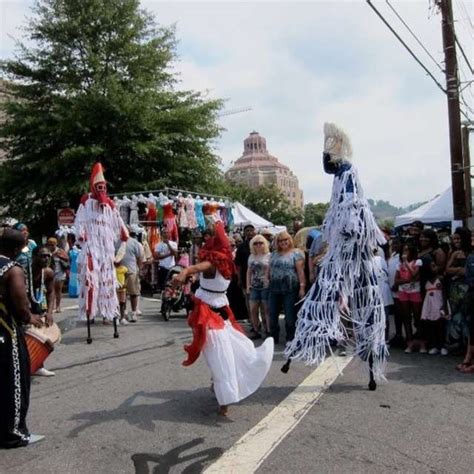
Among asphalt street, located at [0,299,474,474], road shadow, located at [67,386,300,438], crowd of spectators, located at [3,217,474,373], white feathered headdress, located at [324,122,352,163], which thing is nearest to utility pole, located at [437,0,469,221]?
crowd of spectators, located at [3,217,474,373]

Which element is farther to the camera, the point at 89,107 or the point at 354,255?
the point at 89,107

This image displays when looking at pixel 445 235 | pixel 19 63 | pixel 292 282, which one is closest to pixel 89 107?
pixel 19 63

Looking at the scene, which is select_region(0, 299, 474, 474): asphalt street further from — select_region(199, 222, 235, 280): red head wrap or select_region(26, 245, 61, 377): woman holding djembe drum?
select_region(199, 222, 235, 280): red head wrap

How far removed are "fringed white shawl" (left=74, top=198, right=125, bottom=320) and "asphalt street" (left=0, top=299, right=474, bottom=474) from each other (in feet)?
4.52

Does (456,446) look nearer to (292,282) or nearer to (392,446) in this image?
(392,446)

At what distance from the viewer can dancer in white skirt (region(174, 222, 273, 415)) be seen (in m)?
5.00

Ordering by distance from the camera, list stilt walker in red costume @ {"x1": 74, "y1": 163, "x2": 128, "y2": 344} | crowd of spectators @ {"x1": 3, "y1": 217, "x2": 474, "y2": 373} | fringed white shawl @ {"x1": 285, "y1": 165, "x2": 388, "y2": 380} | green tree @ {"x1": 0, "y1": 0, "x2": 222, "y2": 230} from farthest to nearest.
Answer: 1. green tree @ {"x1": 0, "y1": 0, "x2": 222, "y2": 230}
2. stilt walker in red costume @ {"x1": 74, "y1": 163, "x2": 128, "y2": 344}
3. crowd of spectators @ {"x1": 3, "y1": 217, "x2": 474, "y2": 373}
4. fringed white shawl @ {"x1": 285, "y1": 165, "x2": 388, "y2": 380}

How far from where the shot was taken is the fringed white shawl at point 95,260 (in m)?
8.75

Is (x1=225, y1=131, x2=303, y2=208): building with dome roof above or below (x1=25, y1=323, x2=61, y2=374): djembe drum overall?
above

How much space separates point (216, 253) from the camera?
5246mm

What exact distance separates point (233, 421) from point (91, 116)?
840 inches

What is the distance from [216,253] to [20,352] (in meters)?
1.84

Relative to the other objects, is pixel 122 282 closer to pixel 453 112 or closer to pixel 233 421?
pixel 233 421

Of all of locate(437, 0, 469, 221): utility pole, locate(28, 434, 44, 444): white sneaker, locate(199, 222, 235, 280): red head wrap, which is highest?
locate(437, 0, 469, 221): utility pole
